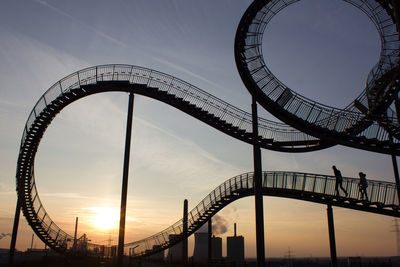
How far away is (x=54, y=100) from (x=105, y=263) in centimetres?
1230

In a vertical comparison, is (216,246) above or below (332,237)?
below

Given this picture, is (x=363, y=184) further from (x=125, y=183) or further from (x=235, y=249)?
(x=235, y=249)

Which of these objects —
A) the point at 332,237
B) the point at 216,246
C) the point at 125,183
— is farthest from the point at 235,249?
the point at 125,183

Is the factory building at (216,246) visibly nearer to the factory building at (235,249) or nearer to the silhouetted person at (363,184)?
the factory building at (235,249)

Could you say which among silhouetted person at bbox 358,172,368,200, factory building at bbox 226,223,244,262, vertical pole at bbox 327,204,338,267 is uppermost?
silhouetted person at bbox 358,172,368,200

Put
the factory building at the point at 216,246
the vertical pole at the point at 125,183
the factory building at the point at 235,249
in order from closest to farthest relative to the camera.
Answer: the vertical pole at the point at 125,183 < the factory building at the point at 216,246 < the factory building at the point at 235,249

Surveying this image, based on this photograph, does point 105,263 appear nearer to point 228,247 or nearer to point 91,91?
point 91,91

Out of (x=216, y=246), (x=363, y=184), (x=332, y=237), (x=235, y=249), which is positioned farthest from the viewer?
(x=235, y=249)

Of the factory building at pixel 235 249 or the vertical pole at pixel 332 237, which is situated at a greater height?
the vertical pole at pixel 332 237

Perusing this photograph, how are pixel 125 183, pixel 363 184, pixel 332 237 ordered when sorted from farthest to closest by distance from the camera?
pixel 125 183
pixel 332 237
pixel 363 184

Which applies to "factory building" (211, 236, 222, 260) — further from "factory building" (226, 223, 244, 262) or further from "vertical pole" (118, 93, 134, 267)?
"vertical pole" (118, 93, 134, 267)

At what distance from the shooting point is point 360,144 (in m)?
15.9

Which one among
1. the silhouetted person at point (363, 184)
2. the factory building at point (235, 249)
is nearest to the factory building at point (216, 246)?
the factory building at point (235, 249)

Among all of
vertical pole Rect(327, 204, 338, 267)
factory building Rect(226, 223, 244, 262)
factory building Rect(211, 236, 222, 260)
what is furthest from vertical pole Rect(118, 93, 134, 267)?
factory building Rect(226, 223, 244, 262)
